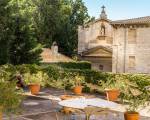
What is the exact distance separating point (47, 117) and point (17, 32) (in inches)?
853

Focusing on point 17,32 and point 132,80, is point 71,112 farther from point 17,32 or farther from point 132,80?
point 17,32

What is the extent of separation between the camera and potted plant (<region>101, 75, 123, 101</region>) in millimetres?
20750

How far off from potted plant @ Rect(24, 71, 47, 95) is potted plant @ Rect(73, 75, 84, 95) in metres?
2.26

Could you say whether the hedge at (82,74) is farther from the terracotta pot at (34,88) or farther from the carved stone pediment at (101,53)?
the carved stone pediment at (101,53)

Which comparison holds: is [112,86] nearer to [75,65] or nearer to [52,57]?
[75,65]

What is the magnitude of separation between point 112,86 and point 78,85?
2814mm

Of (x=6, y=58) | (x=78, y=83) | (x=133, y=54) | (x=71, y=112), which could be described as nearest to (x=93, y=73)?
(x=78, y=83)

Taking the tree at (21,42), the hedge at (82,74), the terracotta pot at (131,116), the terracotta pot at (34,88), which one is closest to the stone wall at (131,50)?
the tree at (21,42)

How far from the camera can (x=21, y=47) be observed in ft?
117

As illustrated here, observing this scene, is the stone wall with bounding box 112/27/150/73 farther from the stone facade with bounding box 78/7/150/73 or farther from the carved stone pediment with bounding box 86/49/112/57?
the carved stone pediment with bounding box 86/49/112/57

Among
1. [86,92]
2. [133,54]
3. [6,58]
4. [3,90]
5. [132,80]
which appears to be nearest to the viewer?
[3,90]

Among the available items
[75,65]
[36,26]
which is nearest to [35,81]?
[75,65]

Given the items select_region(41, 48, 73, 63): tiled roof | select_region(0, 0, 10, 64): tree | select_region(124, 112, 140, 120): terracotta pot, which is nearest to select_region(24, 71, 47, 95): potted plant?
select_region(0, 0, 10, 64): tree

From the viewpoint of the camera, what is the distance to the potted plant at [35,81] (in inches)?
881
